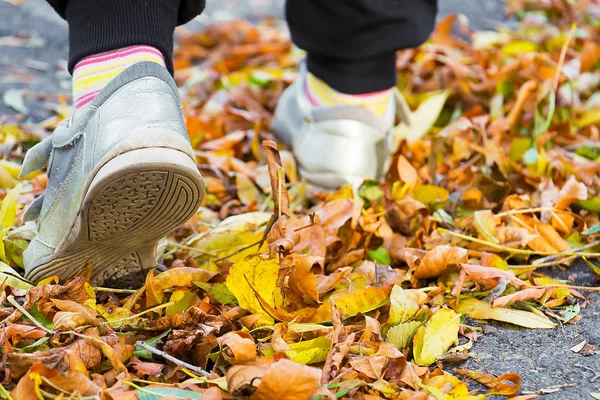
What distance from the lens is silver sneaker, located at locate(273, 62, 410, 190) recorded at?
158 centimetres

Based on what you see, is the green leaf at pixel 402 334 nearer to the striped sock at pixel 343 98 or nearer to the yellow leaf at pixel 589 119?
the striped sock at pixel 343 98

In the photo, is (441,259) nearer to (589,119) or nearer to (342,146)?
(342,146)

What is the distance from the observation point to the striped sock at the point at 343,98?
1648 mm

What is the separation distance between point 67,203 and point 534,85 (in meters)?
1.34

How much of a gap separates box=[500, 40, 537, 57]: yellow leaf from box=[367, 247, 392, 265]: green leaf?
1419 millimetres

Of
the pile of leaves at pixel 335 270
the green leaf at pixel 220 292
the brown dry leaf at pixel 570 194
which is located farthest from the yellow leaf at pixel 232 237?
the brown dry leaf at pixel 570 194

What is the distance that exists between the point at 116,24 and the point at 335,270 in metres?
0.52

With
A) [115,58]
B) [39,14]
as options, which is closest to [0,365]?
[115,58]

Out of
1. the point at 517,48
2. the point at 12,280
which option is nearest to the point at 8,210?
the point at 12,280

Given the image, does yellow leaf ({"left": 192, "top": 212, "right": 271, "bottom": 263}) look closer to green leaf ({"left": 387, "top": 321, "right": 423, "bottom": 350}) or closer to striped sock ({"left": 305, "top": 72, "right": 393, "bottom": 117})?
green leaf ({"left": 387, "top": 321, "right": 423, "bottom": 350})

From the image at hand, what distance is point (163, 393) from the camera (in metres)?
0.86

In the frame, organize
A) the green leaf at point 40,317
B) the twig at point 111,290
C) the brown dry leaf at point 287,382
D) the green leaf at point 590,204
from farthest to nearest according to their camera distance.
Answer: the green leaf at point 590,204
the twig at point 111,290
the green leaf at point 40,317
the brown dry leaf at point 287,382

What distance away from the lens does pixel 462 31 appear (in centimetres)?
293

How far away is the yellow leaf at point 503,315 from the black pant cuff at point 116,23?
61 cm
